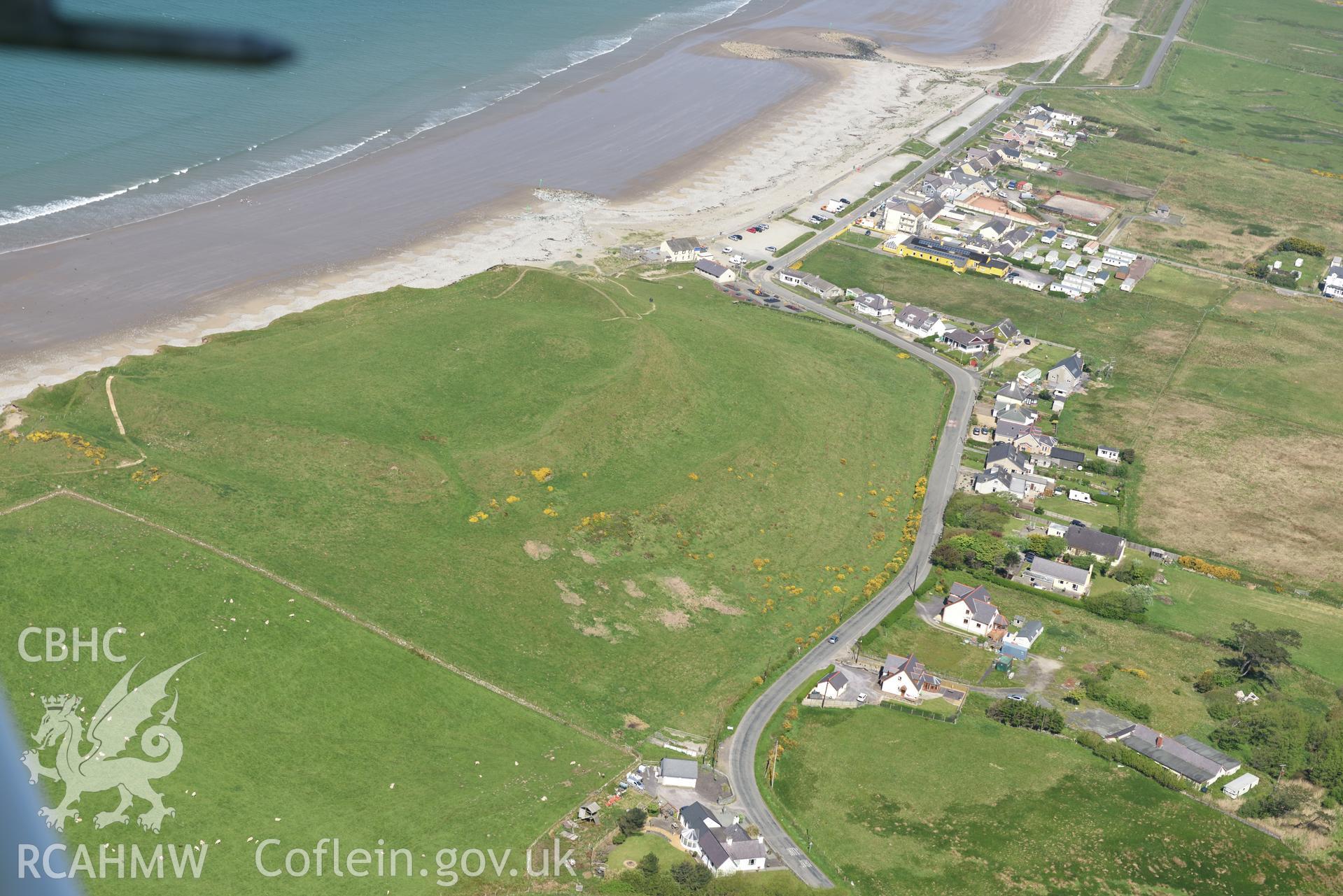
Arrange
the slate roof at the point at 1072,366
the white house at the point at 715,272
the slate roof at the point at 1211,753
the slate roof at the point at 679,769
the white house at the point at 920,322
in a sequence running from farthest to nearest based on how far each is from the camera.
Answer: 1. the white house at the point at 715,272
2. the white house at the point at 920,322
3. the slate roof at the point at 1072,366
4. the slate roof at the point at 1211,753
5. the slate roof at the point at 679,769

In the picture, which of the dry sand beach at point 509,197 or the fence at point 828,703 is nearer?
the fence at point 828,703

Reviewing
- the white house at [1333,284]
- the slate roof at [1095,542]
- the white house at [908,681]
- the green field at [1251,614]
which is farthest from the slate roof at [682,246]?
the white house at [1333,284]

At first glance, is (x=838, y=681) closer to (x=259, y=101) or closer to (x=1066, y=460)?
(x=1066, y=460)

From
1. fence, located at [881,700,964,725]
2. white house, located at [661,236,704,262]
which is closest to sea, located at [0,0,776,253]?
white house, located at [661,236,704,262]

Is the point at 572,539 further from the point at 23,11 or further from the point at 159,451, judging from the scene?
the point at 23,11

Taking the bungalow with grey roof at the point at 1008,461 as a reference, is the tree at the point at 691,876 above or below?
below

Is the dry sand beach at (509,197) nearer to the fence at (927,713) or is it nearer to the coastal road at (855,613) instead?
the coastal road at (855,613)

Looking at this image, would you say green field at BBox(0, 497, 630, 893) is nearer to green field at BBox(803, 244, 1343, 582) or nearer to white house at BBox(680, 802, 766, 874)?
white house at BBox(680, 802, 766, 874)

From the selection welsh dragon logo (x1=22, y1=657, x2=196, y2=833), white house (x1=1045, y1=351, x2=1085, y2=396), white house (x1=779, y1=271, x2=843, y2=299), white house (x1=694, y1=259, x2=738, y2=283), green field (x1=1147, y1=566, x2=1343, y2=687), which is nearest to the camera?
welsh dragon logo (x1=22, y1=657, x2=196, y2=833)
